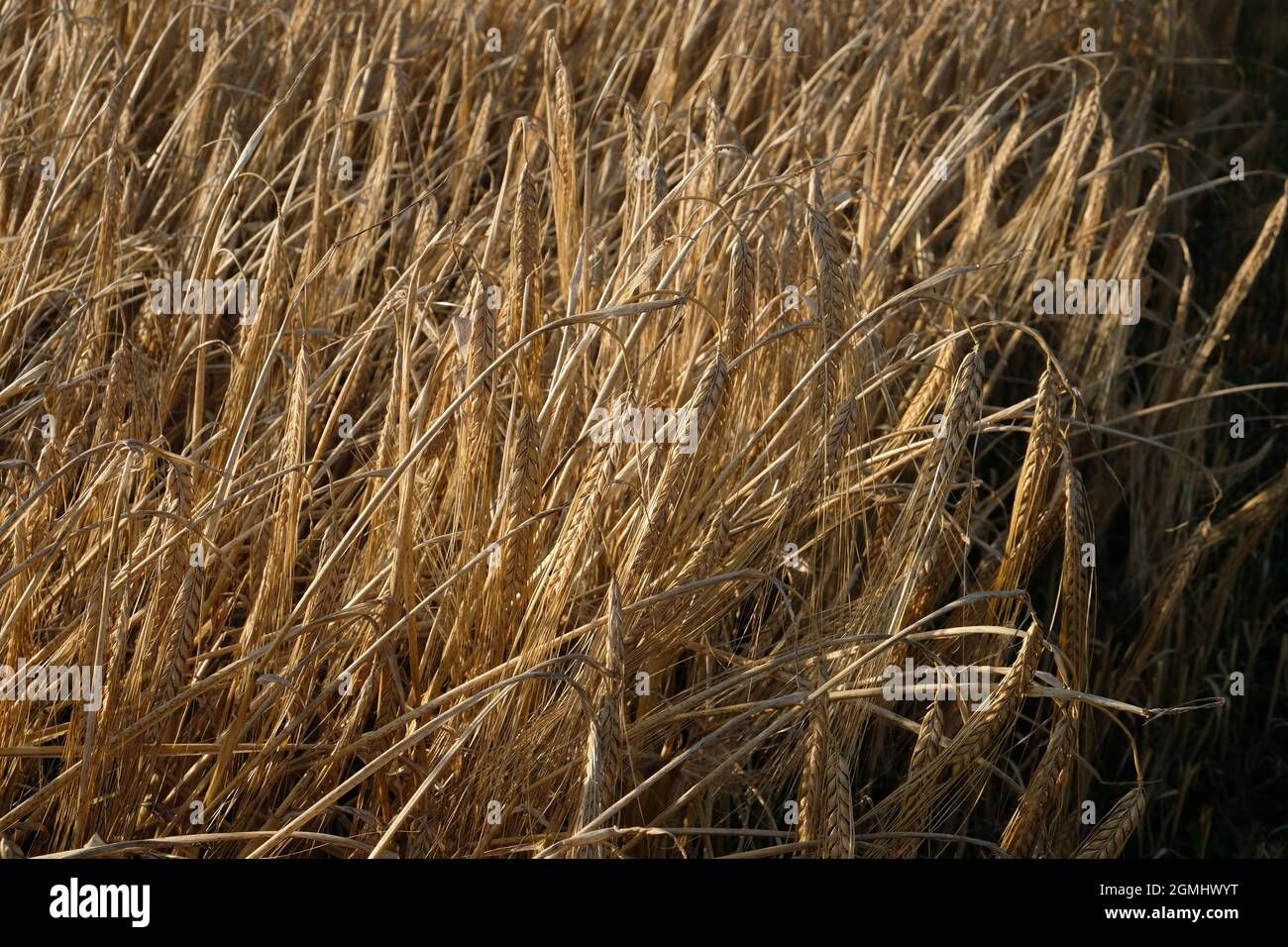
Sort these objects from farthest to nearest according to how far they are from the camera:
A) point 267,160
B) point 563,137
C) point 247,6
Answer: point 247,6, point 267,160, point 563,137

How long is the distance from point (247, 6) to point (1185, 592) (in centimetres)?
200

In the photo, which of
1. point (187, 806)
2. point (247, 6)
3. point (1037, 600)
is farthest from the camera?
point (247, 6)

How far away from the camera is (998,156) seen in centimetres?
215

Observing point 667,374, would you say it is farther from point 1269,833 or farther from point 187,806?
point 1269,833

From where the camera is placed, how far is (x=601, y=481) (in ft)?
3.86

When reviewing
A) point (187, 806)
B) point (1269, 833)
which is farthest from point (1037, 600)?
point (187, 806)

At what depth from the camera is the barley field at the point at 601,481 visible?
1186 mm

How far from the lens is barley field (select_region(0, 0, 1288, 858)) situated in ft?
3.89

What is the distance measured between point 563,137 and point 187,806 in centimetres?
88
